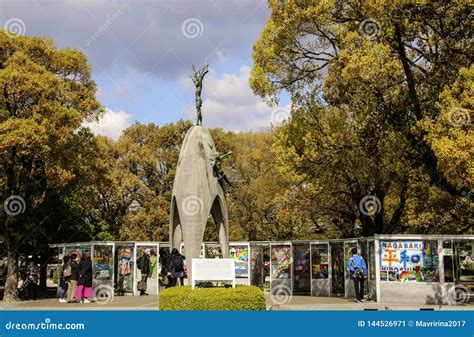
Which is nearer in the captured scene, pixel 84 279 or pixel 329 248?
pixel 84 279

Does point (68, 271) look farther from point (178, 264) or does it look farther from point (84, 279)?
point (178, 264)

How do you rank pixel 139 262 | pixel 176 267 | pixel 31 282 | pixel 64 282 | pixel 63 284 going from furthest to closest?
pixel 31 282 → pixel 139 262 → pixel 63 284 → pixel 64 282 → pixel 176 267

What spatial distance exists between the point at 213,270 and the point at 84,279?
726 centimetres

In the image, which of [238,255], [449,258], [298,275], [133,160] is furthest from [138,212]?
[449,258]

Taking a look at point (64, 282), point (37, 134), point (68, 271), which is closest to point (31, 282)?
point (64, 282)

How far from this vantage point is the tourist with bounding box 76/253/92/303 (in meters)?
19.4

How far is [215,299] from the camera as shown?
490 inches

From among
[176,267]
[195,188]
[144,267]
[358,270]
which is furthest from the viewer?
[144,267]

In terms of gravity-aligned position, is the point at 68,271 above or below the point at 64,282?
above

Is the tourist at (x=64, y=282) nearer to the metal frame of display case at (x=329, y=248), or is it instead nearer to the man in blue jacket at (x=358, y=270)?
the metal frame of display case at (x=329, y=248)

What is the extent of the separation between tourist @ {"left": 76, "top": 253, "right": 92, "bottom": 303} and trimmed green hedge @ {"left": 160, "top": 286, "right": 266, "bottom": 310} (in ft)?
23.8

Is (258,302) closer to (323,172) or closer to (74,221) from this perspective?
(323,172)

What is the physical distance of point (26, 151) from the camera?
21.8 metres

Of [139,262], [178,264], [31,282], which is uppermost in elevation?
[178,264]
